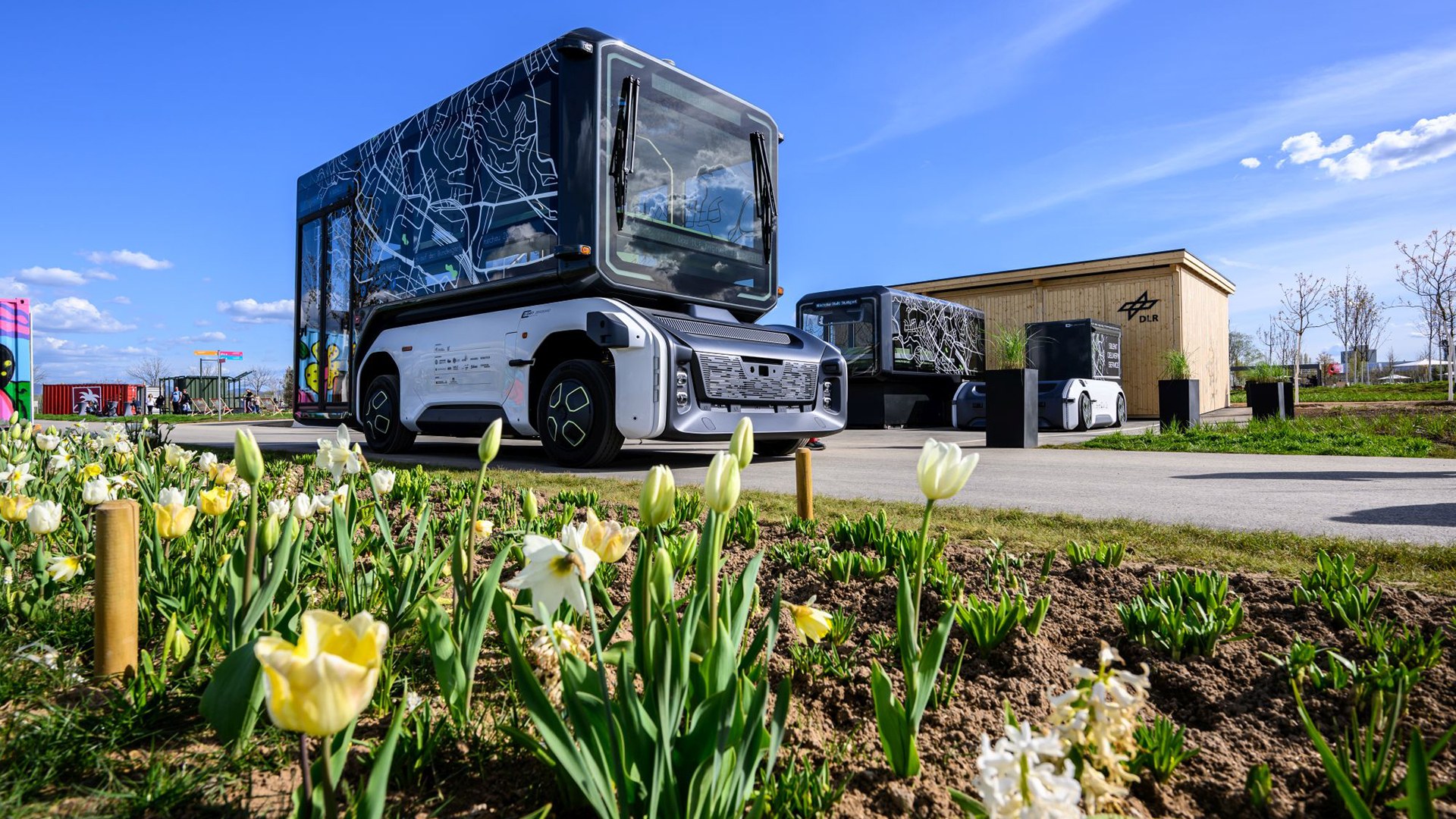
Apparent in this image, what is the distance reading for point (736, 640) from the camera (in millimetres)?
1271

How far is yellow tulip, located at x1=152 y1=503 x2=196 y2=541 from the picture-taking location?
1.67 meters

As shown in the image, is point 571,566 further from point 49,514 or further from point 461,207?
point 461,207

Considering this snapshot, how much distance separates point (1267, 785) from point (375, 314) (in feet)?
27.5

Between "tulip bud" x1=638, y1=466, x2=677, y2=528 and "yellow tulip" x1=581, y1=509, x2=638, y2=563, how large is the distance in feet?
0.33

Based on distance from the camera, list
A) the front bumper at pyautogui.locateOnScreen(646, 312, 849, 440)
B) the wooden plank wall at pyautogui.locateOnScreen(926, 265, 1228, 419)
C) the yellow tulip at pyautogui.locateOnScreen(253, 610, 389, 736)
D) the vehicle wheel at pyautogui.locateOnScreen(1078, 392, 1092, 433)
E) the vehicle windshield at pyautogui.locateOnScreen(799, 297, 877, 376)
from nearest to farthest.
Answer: the yellow tulip at pyautogui.locateOnScreen(253, 610, 389, 736) < the front bumper at pyautogui.locateOnScreen(646, 312, 849, 440) < the vehicle wheel at pyautogui.locateOnScreen(1078, 392, 1092, 433) < the vehicle windshield at pyautogui.locateOnScreen(799, 297, 877, 376) < the wooden plank wall at pyautogui.locateOnScreen(926, 265, 1228, 419)

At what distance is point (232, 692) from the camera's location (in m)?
1.11

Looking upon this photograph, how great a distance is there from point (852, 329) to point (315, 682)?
15.1 metres

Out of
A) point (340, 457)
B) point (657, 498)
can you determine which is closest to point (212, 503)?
point (340, 457)

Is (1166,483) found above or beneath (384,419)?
beneath

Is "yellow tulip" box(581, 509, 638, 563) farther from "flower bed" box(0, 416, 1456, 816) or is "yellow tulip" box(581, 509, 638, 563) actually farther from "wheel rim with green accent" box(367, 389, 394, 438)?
"wheel rim with green accent" box(367, 389, 394, 438)

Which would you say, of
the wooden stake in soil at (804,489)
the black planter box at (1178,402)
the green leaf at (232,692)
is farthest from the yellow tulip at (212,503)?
the black planter box at (1178,402)

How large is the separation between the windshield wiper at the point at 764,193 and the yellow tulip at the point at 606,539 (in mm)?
6071

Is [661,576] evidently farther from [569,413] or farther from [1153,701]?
[569,413]

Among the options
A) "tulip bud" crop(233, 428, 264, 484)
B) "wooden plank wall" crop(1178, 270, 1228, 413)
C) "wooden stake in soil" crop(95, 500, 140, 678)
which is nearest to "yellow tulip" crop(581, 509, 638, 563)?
"tulip bud" crop(233, 428, 264, 484)
